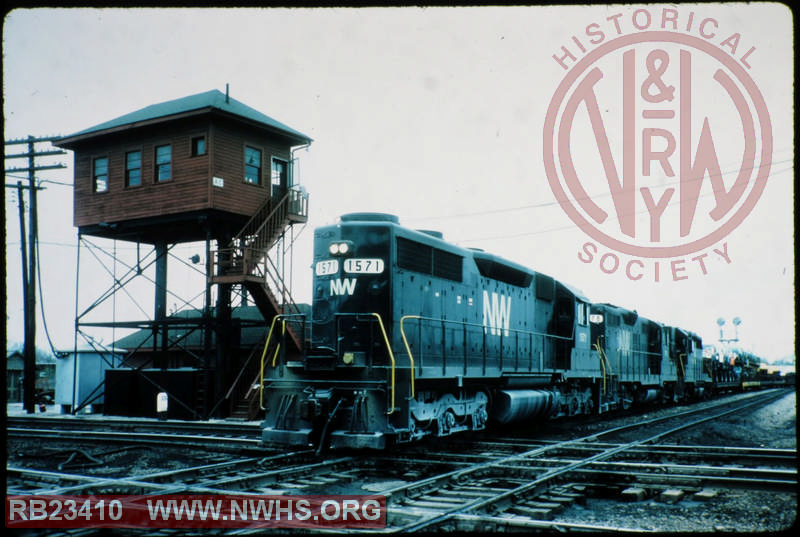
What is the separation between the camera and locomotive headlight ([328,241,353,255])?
37.1ft

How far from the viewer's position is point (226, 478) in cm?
839

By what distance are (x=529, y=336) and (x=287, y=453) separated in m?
7.25

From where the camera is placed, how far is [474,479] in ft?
28.3

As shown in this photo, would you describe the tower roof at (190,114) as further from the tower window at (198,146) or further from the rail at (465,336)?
the rail at (465,336)

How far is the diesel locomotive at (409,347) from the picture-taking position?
33.4ft

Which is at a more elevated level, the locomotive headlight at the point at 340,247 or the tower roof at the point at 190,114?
the tower roof at the point at 190,114

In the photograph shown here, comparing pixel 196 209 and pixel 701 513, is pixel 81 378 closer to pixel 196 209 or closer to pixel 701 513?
pixel 196 209

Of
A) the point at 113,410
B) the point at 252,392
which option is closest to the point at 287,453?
the point at 252,392

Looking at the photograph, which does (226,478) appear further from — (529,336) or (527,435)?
(529,336)

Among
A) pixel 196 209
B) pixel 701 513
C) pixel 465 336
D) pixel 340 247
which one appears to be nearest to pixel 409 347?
pixel 465 336

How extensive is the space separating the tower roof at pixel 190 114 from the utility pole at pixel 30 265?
1702 millimetres

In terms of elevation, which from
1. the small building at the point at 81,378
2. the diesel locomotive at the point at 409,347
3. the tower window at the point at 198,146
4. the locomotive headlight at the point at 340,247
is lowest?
the small building at the point at 81,378

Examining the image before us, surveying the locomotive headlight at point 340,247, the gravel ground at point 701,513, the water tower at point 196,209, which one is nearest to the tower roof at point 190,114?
the water tower at point 196,209

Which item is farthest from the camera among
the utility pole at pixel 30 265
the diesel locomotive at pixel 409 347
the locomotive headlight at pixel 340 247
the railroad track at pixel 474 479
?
the utility pole at pixel 30 265
